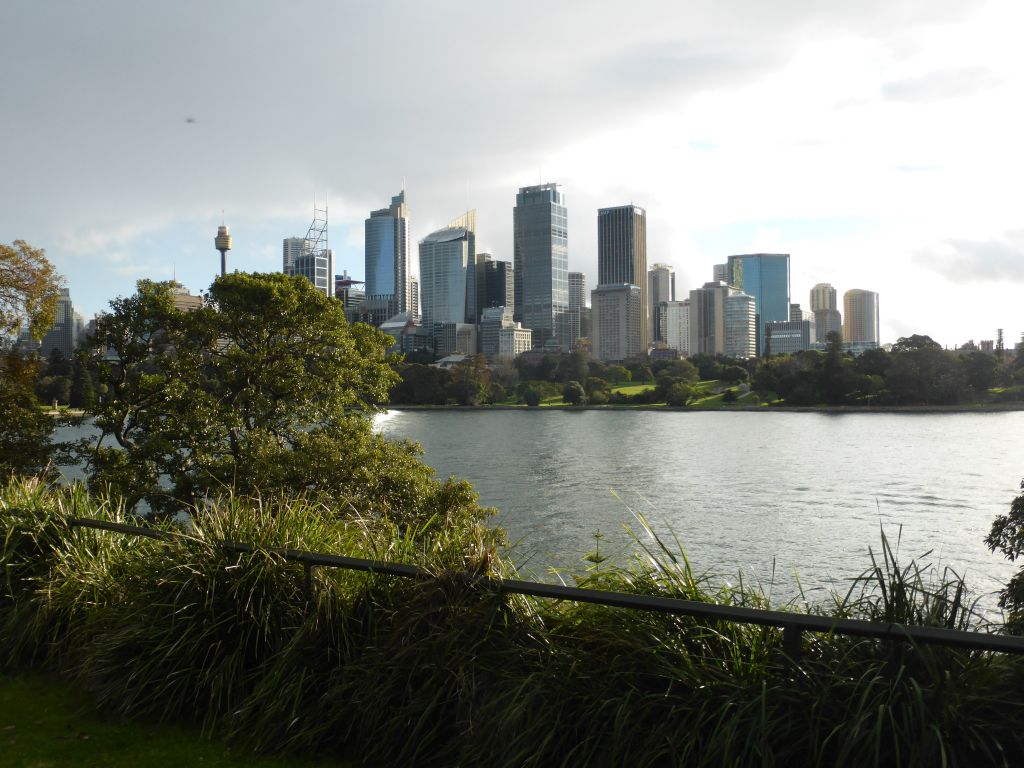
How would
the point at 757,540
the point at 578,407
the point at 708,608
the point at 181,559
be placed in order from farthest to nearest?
the point at 578,407
the point at 757,540
the point at 181,559
the point at 708,608

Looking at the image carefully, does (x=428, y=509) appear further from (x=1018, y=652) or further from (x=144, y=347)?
(x=1018, y=652)

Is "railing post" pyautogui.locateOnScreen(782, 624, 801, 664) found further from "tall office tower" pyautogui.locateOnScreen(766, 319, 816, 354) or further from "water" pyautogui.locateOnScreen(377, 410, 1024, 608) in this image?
"tall office tower" pyautogui.locateOnScreen(766, 319, 816, 354)

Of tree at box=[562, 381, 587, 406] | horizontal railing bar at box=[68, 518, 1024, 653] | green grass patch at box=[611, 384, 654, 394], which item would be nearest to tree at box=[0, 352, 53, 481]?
horizontal railing bar at box=[68, 518, 1024, 653]

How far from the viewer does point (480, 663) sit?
3.64 meters

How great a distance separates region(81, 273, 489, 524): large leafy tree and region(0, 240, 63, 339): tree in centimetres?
202

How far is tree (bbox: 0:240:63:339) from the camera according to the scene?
17.4m

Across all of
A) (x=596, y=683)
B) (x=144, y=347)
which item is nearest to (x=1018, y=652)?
(x=596, y=683)

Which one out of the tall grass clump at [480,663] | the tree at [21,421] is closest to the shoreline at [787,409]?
the tree at [21,421]

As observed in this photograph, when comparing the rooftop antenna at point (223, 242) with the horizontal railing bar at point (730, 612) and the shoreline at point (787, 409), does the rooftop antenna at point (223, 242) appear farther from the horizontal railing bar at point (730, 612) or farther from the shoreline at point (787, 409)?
the horizontal railing bar at point (730, 612)

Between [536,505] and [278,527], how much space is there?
27878 mm

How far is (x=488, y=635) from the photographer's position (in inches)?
145

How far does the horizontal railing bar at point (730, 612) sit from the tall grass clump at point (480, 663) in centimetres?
13

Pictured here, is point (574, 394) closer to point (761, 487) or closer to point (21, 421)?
point (761, 487)

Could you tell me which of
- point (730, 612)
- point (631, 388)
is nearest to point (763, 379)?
point (631, 388)
